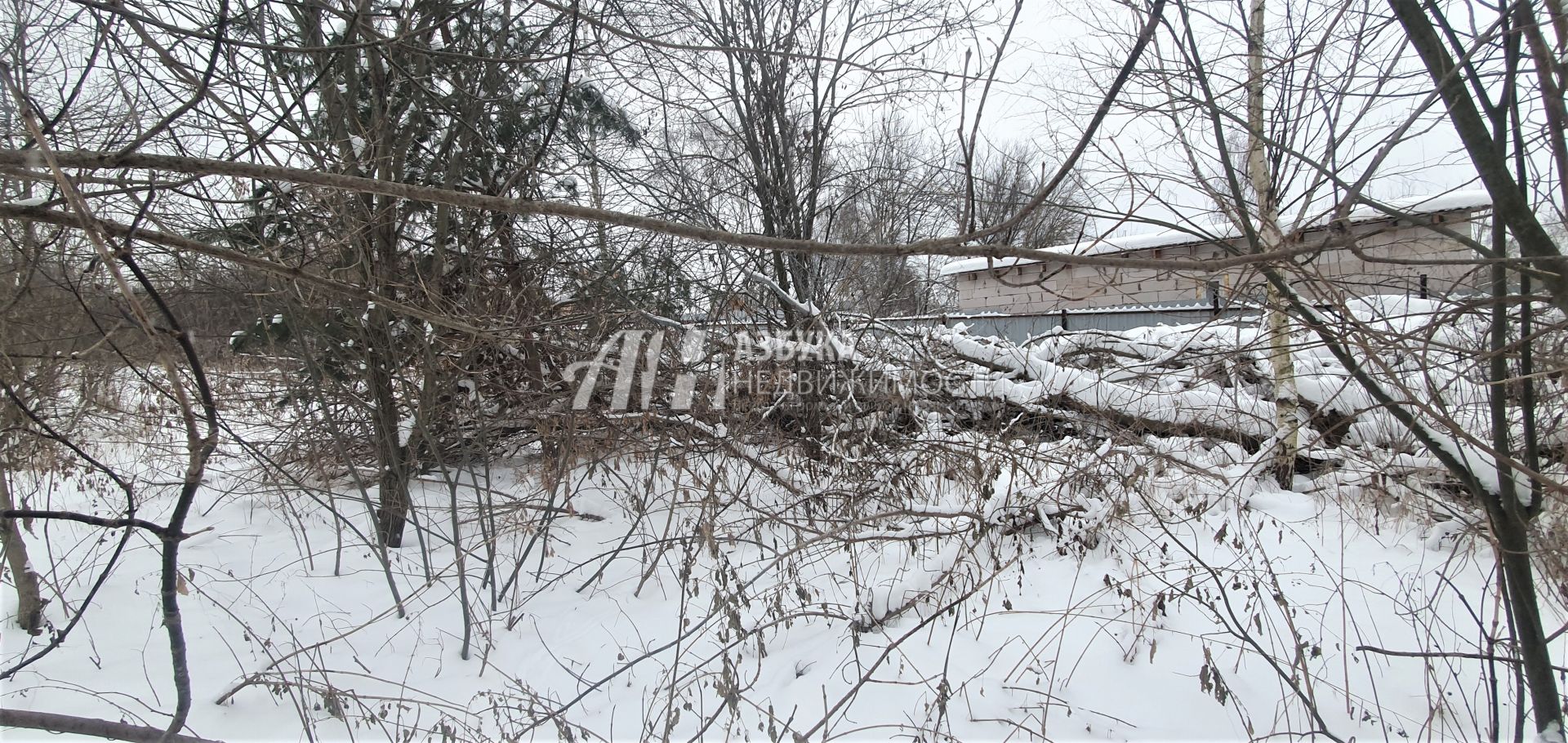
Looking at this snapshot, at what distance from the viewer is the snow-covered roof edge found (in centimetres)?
170

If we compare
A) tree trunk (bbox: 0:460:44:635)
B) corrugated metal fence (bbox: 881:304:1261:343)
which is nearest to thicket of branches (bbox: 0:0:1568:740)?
tree trunk (bbox: 0:460:44:635)

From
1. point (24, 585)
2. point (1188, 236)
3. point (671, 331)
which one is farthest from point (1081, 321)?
point (24, 585)

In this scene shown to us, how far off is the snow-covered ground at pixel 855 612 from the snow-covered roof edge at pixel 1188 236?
0.79 m

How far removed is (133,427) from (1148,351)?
305 inches

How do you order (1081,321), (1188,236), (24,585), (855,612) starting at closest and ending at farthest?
1. (24,585)
2. (855,612)
3. (1188,236)
4. (1081,321)

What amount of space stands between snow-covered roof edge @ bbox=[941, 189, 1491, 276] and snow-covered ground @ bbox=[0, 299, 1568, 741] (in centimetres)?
79

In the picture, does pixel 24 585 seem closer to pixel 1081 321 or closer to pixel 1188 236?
pixel 1188 236

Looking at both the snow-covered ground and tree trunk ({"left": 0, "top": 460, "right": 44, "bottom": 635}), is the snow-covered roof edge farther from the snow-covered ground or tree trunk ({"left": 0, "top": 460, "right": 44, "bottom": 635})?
tree trunk ({"left": 0, "top": 460, "right": 44, "bottom": 635})

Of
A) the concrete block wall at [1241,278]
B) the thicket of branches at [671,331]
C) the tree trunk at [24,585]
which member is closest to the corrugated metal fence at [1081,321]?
the concrete block wall at [1241,278]

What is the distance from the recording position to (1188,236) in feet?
12.7

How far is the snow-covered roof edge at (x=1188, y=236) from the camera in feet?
5.57

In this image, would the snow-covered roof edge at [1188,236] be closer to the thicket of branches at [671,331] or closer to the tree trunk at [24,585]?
the thicket of branches at [671,331]

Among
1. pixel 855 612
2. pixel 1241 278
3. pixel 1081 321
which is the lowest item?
pixel 855 612

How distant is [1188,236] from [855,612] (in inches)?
116
